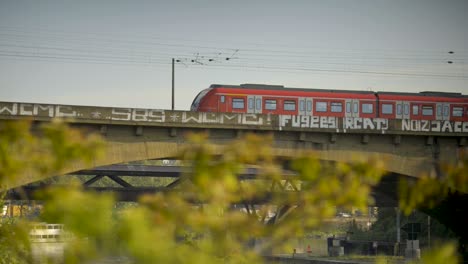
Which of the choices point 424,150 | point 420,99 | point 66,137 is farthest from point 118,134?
point 66,137

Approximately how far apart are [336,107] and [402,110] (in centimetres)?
364

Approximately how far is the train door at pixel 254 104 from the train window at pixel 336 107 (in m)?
3.72

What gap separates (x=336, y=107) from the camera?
4634 centimetres

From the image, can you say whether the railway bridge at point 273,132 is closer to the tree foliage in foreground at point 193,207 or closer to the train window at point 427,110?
the train window at point 427,110

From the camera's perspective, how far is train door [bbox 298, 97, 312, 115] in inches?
1800

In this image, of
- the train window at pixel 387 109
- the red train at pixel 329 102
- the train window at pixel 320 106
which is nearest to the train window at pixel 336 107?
the red train at pixel 329 102

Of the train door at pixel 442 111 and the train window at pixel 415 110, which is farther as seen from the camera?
the train door at pixel 442 111

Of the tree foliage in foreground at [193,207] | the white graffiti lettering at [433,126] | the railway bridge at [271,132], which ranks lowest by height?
the tree foliage in foreground at [193,207]

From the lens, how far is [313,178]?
5266 millimetres

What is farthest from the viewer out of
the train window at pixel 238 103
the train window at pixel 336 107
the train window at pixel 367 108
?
the train window at pixel 367 108

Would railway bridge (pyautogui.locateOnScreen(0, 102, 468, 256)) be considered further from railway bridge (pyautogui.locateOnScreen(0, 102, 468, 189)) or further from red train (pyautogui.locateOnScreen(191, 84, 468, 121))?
red train (pyautogui.locateOnScreen(191, 84, 468, 121))

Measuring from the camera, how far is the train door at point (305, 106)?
150 ft

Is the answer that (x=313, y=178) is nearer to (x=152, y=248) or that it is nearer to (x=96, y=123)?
(x=152, y=248)

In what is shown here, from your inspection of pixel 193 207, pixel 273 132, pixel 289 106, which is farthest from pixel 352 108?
pixel 193 207
